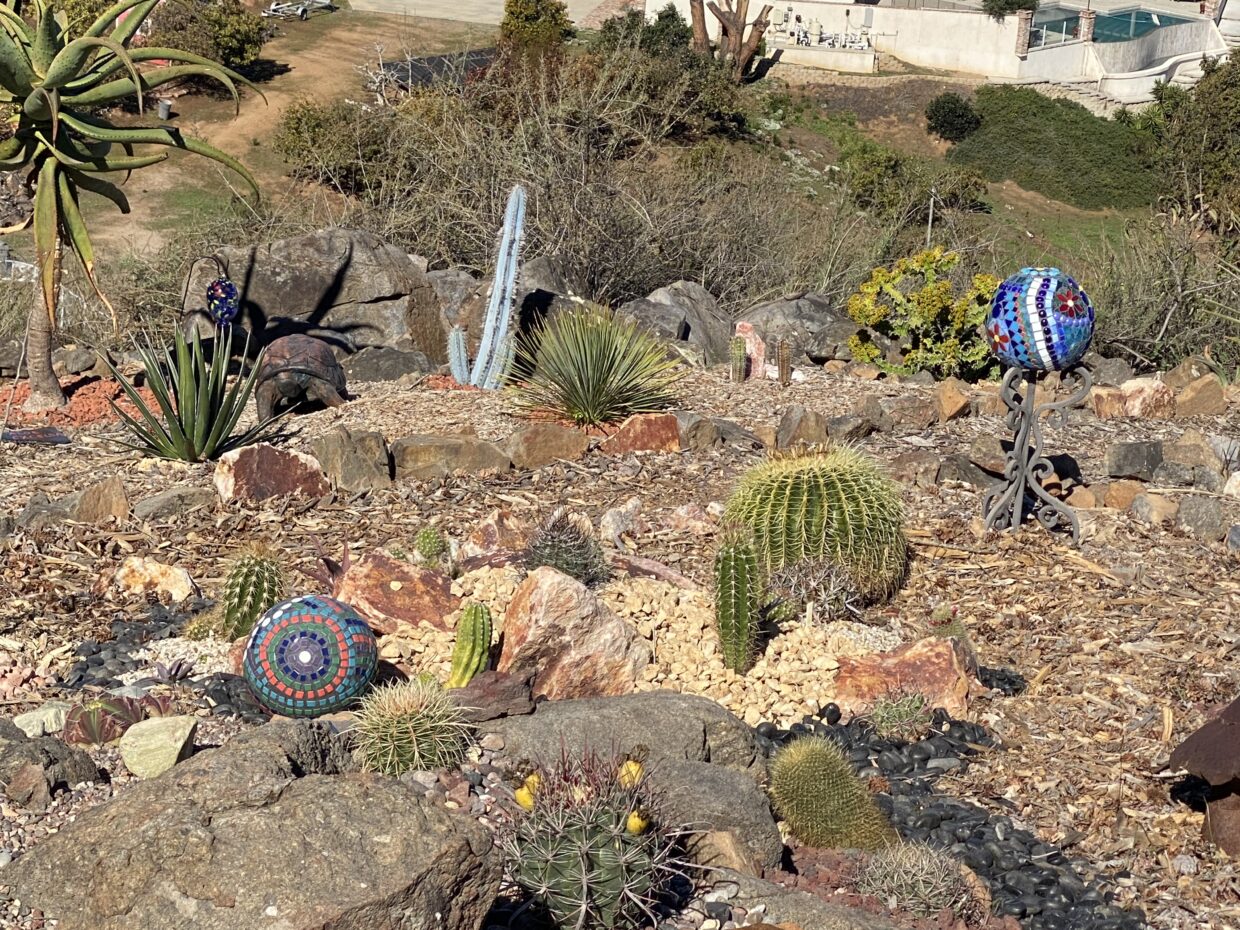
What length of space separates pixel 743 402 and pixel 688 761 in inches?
228

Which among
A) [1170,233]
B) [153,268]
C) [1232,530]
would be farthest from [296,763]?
[1170,233]

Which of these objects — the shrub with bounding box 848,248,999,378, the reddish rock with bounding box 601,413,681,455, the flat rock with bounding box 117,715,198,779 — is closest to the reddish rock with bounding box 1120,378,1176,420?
the shrub with bounding box 848,248,999,378

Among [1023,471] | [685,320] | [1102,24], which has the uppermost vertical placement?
[1102,24]

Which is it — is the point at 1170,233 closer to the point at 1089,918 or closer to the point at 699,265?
the point at 699,265

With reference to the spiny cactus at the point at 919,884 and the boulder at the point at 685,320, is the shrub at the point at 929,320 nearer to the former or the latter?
the boulder at the point at 685,320

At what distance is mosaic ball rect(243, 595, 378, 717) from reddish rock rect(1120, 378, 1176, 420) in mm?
6847

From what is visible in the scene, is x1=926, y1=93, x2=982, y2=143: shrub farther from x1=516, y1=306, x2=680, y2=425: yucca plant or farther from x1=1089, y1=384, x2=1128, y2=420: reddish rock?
x1=516, y1=306, x2=680, y2=425: yucca plant

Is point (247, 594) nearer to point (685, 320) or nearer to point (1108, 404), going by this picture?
point (1108, 404)

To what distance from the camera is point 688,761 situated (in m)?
5.02

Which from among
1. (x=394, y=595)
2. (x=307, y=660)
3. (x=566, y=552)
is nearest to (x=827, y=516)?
(x=566, y=552)

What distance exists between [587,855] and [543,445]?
505 cm

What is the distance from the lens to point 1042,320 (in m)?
7.28

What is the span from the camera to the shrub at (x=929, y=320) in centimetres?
1186

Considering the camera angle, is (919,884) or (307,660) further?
(307,660)
